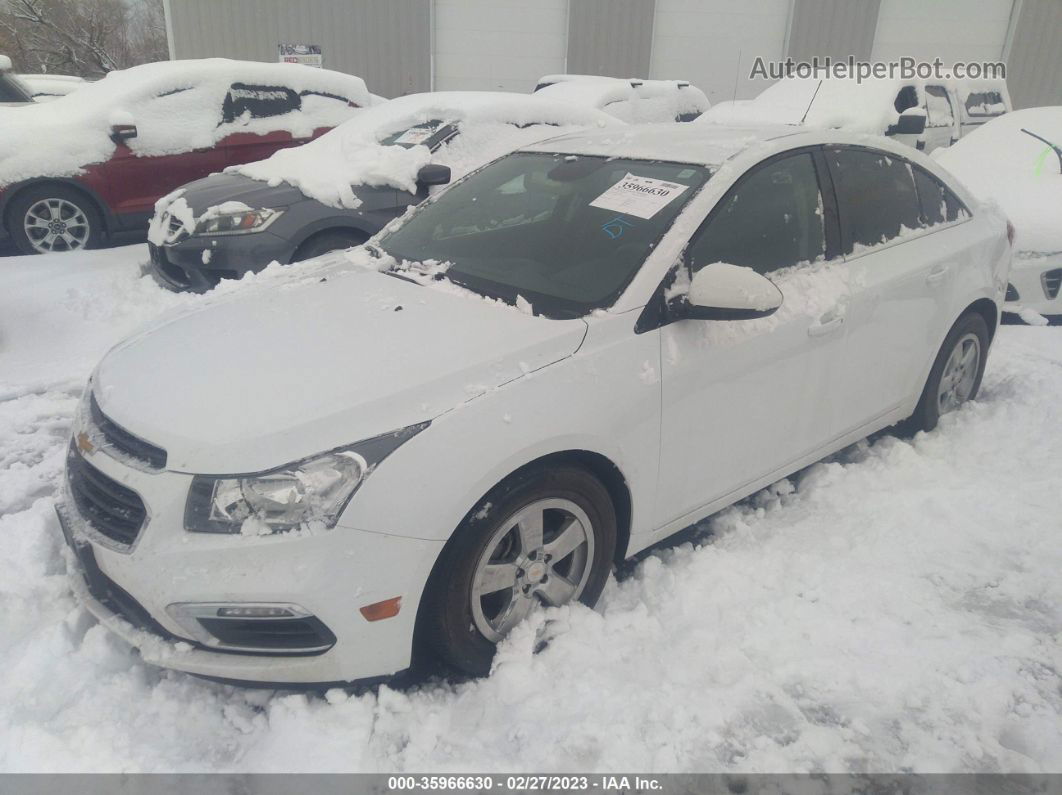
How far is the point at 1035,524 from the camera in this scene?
3.24 meters

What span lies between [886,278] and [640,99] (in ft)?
25.9

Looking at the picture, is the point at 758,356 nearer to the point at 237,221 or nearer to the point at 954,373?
the point at 954,373

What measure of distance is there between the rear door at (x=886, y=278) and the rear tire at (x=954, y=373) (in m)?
0.14

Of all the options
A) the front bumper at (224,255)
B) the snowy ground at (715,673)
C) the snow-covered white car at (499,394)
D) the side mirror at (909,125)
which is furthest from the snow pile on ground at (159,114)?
the side mirror at (909,125)

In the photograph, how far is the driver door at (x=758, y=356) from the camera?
2.68m

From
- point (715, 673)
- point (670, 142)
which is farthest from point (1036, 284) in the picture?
point (715, 673)

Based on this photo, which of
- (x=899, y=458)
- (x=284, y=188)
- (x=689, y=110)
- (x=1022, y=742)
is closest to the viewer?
(x=1022, y=742)

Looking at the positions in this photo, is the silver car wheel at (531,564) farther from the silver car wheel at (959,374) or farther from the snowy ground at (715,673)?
the silver car wheel at (959,374)

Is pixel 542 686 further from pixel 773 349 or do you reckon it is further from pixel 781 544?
pixel 773 349

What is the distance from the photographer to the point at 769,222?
9.89 feet

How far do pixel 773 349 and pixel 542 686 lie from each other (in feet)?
4.88

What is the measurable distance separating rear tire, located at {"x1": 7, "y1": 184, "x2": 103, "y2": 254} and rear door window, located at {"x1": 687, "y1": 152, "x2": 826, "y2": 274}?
243 inches

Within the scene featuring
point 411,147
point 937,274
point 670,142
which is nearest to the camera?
point 670,142

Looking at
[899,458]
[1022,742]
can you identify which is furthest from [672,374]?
[899,458]
